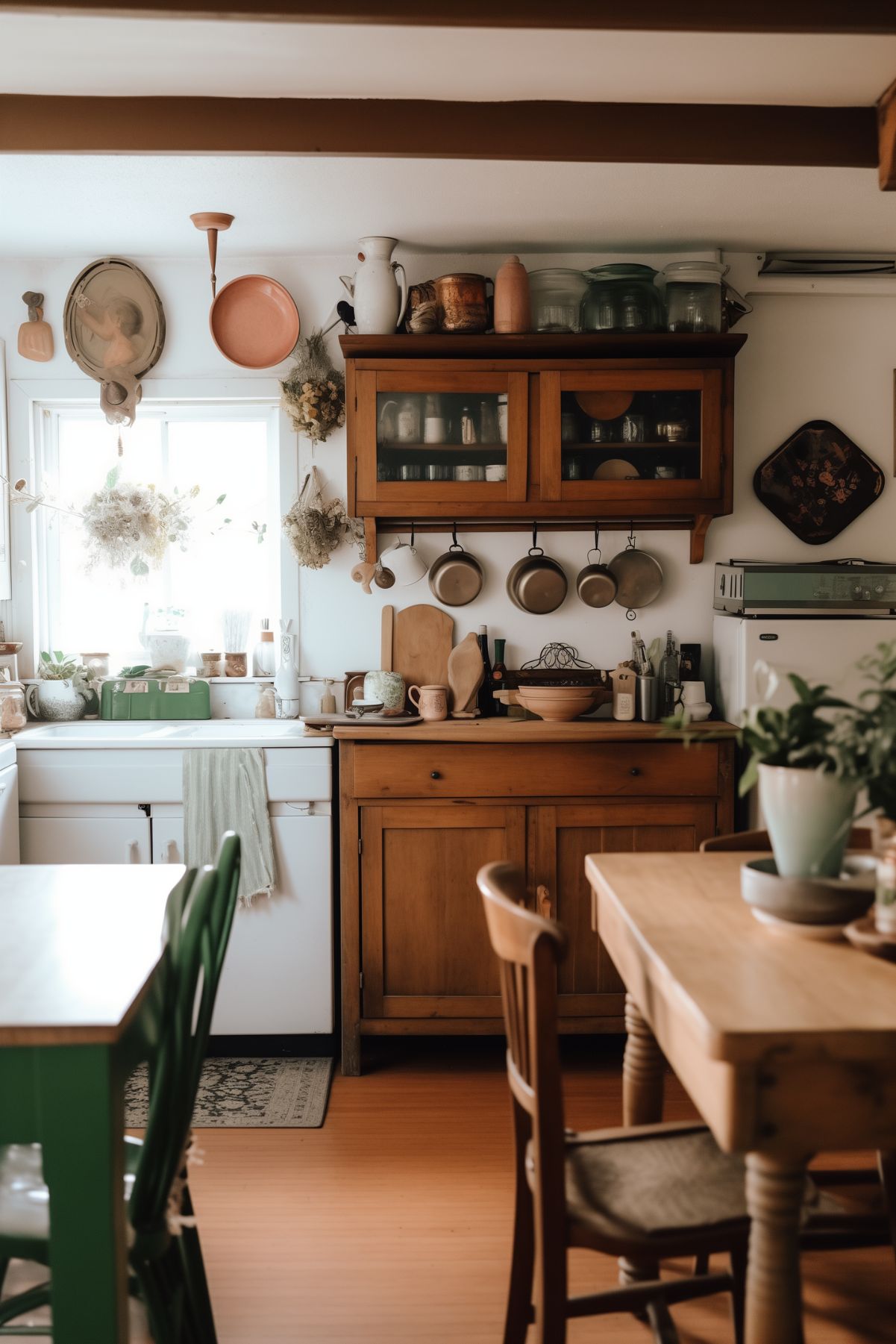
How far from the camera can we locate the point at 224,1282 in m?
2.37

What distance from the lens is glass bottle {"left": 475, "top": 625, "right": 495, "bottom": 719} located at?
383 cm

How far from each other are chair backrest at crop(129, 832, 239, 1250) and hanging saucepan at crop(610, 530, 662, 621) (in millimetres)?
2411

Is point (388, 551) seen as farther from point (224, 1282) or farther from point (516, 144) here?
point (224, 1282)

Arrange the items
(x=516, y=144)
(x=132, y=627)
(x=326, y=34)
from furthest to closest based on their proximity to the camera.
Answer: (x=132, y=627) → (x=516, y=144) → (x=326, y=34)

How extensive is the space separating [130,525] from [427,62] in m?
2.03

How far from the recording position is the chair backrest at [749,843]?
7.84ft

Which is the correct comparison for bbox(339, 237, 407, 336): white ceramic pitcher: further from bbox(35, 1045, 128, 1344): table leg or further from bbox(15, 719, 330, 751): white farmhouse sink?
bbox(35, 1045, 128, 1344): table leg

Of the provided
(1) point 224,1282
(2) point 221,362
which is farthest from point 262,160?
(1) point 224,1282

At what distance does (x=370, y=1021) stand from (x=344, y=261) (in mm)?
2508

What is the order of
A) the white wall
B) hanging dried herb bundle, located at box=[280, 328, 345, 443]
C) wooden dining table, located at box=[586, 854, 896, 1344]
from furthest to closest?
the white wall < hanging dried herb bundle, located at box=[280, 328, 345, 443] < wooden dining table, located at box=[586, 854, 896, 1344]

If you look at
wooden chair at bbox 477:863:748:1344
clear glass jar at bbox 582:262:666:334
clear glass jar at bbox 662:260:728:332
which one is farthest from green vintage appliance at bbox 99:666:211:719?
wooden chair at bbox 477:863:748:1344

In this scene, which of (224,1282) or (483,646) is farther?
(483,646)

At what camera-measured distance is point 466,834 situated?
3.42 metres

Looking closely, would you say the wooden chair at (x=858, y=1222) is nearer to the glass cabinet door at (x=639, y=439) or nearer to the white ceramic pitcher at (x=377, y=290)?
the glass cabinet door at (x=639, y=439)
